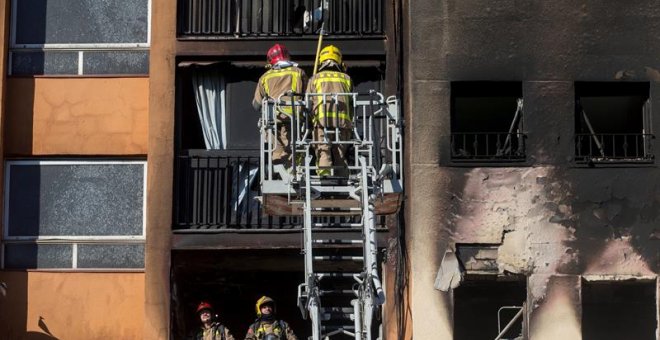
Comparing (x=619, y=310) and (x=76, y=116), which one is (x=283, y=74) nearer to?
(x=76, y=116)

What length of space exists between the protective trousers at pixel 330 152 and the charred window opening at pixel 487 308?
3.19 meters

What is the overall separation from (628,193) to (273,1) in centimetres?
550

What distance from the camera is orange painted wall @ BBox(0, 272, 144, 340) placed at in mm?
16031

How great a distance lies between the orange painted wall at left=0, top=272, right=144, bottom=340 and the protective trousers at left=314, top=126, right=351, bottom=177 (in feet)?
13.7

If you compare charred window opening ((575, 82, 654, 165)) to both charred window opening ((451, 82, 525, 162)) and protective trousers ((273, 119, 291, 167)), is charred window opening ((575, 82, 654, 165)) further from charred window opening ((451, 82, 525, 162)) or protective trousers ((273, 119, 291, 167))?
protective trousers ((273, 119, 291, 167))

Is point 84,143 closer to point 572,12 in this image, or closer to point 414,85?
point 414,85

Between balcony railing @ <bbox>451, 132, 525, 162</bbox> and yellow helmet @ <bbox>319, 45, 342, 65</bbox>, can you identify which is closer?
yellow helmet @ <bbox>319, 45, 342, 65</bbox>

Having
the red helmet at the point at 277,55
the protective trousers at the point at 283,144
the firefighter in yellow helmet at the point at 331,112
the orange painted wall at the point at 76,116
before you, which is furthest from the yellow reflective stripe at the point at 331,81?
the orange painted wall at the point at 76,116

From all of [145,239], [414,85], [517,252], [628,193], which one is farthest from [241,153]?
[628,193]

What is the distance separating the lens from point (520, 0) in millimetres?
15297

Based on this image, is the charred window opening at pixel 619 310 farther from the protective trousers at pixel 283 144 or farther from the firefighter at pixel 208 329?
the firefighter at pixel 208 329

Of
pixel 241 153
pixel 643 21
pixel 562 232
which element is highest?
pixel 643 21

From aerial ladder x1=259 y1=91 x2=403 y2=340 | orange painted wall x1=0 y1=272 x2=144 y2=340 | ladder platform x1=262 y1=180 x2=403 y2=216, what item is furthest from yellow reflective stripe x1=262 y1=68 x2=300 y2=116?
orange painted wall x1=0 y1=272 x2=144 y2=340

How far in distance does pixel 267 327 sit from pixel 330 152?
9.34 ft
